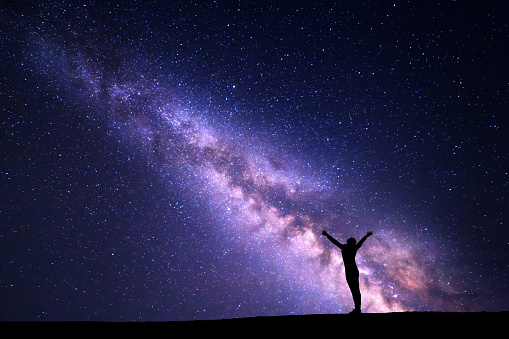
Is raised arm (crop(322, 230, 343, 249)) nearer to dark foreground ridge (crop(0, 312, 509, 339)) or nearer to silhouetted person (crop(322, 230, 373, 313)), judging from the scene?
silhouetted person (crop(322, 230, 373, 313))

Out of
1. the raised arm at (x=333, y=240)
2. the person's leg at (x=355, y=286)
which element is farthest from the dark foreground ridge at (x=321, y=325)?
the raised arm at (x=333, y=240)

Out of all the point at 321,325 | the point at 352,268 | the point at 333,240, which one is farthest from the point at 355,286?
the point at 321,325

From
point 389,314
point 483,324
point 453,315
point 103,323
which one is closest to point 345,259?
point 389,314

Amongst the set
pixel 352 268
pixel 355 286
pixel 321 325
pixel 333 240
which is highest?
pixel 333 240

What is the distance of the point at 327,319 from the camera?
3781 mm

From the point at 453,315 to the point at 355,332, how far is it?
145 cm

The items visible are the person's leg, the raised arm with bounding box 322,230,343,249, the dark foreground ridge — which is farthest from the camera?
the raised arm with bounding box 322,230,343,249

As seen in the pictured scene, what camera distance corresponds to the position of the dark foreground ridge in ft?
10.9

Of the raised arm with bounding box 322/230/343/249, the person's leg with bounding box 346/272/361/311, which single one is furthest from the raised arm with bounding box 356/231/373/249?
the person's leg with bounding box 346/272/361/311

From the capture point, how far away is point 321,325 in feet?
11.8

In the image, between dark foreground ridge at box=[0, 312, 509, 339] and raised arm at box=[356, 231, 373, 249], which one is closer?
dark foreground ridge at box=[0, 312, 509, 339]

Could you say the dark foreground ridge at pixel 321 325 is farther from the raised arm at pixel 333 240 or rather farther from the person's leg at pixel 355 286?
the raised arm at pixel 333 240

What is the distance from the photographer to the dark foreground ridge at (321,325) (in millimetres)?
3309

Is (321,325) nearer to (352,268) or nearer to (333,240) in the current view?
(352,268)
